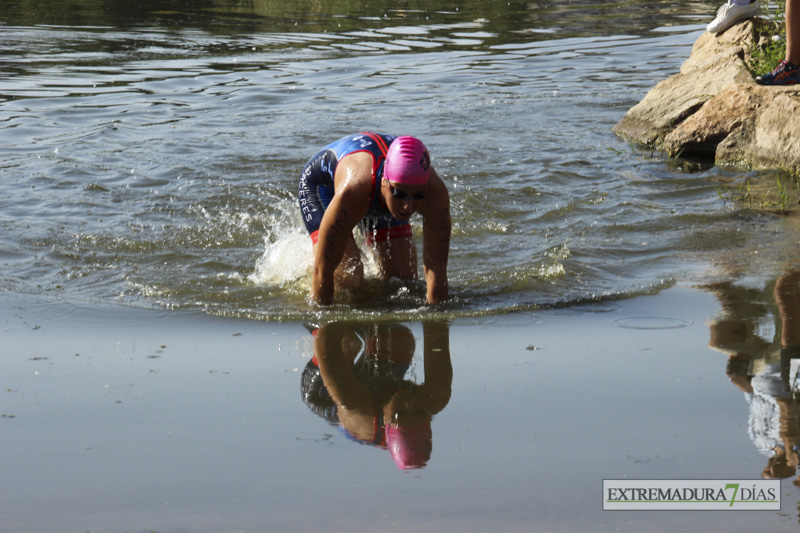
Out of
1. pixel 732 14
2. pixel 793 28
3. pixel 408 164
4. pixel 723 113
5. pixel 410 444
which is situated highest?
pixel 732 14

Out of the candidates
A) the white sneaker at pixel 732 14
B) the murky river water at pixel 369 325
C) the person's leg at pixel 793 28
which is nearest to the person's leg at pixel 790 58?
the person's leg at pixel 793 28

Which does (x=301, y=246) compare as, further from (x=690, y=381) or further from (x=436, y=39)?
(x=436, y=39)

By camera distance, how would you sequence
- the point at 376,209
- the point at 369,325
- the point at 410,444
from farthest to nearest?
the point at 376,209 < the point at 369,325 < the point at 410,444

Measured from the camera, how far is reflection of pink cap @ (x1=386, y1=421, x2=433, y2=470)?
11.5 feet

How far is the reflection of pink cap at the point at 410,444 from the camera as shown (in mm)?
3504

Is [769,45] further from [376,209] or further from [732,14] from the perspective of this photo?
[376,209]

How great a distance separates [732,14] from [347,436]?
26.2ft

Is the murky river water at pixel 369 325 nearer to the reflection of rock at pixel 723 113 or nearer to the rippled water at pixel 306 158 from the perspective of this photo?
the rippled water at pixel 306 158

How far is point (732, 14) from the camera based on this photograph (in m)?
9.85

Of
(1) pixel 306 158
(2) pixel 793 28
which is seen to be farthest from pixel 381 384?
(1) pixel 306 158

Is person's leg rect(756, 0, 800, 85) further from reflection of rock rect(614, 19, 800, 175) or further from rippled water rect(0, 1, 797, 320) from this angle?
rippled water rect(0, 1, 797, 320)

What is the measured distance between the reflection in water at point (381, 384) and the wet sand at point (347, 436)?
0.06 m

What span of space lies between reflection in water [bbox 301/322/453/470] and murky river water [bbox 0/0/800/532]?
0.02 m

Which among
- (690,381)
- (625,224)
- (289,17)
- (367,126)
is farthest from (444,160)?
(289,17)
